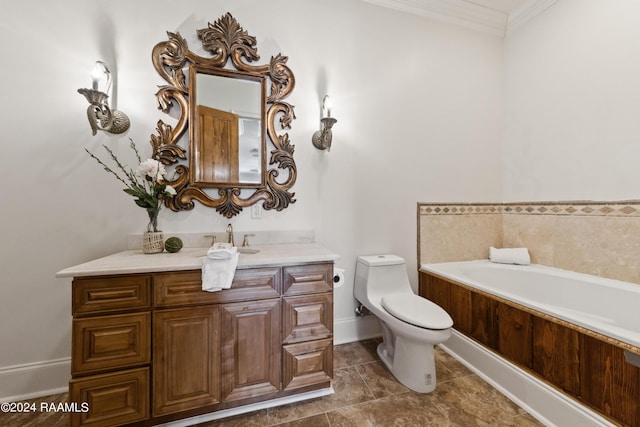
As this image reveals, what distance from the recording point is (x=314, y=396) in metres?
1.47

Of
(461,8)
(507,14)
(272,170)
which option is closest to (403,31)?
(461,8)

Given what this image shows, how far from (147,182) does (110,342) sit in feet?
3.21

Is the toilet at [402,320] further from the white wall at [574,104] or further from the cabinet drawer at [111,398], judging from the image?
the white wall at [574,104]

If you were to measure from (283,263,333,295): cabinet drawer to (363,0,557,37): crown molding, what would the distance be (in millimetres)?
2233

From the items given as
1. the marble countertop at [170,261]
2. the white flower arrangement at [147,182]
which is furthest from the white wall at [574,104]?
the white flower arrangement at [147,182]

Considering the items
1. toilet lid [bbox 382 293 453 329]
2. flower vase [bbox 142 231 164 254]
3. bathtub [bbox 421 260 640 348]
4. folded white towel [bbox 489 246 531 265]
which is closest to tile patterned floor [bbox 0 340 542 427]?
toilet lid [bbox 382 293 453 329]

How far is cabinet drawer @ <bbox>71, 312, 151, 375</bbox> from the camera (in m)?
1.10

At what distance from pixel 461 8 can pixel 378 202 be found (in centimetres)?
196

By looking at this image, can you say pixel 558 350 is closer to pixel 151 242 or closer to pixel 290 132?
pixel 290 132

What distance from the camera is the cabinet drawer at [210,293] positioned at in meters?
1.20

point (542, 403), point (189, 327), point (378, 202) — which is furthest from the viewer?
point (378, 202)

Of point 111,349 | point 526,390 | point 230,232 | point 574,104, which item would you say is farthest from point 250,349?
point 574,104

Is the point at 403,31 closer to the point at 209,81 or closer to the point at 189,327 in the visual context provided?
the point at 209,81

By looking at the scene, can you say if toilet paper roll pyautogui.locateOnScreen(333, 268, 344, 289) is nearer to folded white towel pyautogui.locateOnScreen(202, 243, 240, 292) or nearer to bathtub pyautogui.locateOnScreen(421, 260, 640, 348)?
folded white towel pyautogui.locateOnScreen(202, 243, 240, 292)
